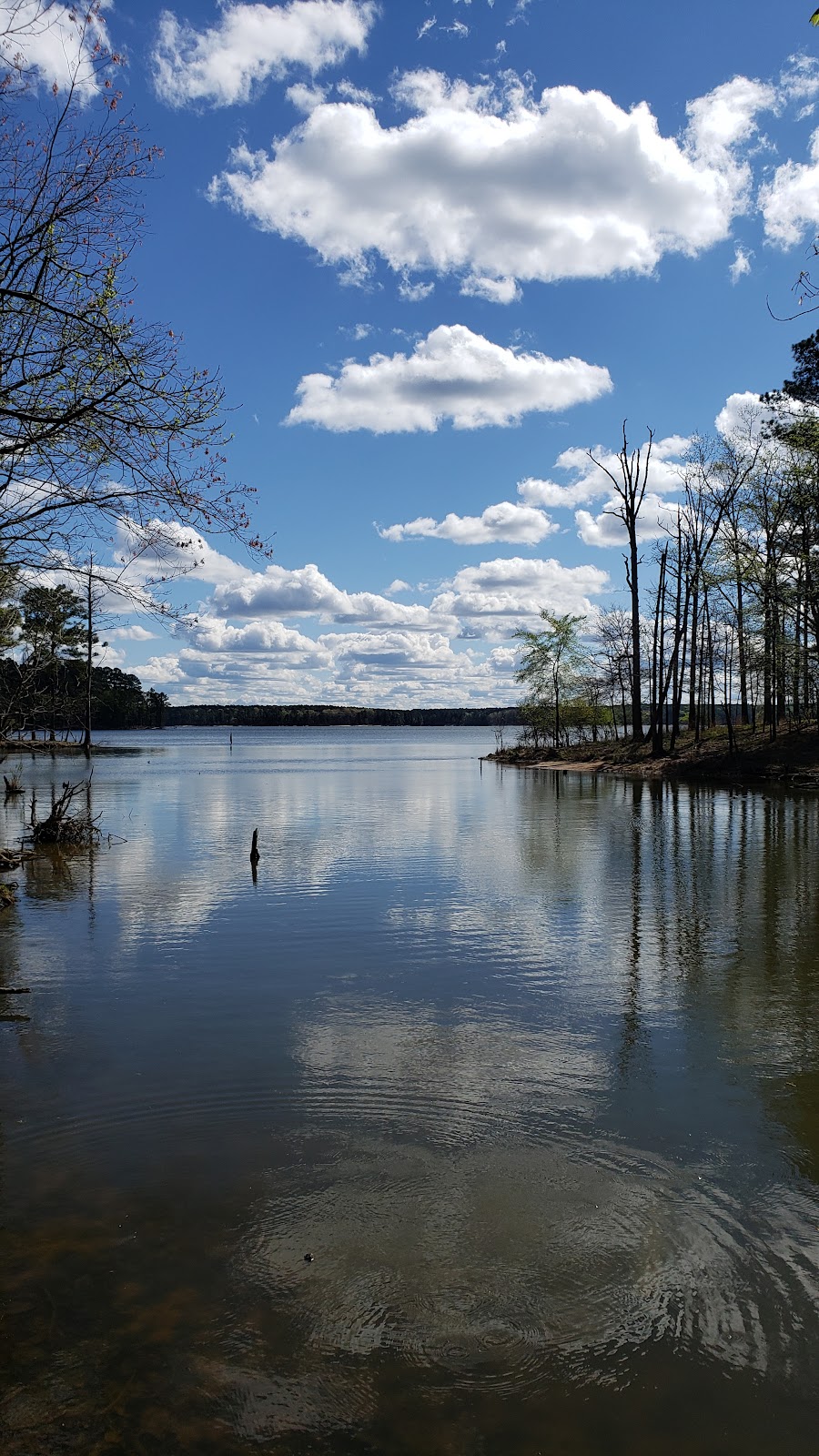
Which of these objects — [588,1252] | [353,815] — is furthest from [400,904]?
[353,815]

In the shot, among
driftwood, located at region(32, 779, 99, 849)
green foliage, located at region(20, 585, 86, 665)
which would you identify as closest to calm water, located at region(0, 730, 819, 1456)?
green foliage, located at region(20, 585, 86, 665)

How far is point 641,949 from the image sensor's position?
11898mm

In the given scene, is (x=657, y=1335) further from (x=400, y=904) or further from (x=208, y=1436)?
(x=400, y=904)

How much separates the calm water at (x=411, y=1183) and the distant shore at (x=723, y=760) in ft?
85.0

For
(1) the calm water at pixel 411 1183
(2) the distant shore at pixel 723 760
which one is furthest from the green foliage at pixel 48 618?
(2) the distant shore at pixel 723 760

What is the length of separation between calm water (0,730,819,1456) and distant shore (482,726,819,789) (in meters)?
25.9

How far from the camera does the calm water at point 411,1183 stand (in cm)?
402

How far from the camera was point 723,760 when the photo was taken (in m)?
41.7

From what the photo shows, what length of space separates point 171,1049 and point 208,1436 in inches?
188

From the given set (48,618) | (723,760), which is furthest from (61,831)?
(723,760)

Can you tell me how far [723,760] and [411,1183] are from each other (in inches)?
1525

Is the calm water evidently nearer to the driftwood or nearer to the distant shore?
the driftwood

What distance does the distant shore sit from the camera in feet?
125

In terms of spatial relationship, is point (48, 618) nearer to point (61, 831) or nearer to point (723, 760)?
point (61, 831)
